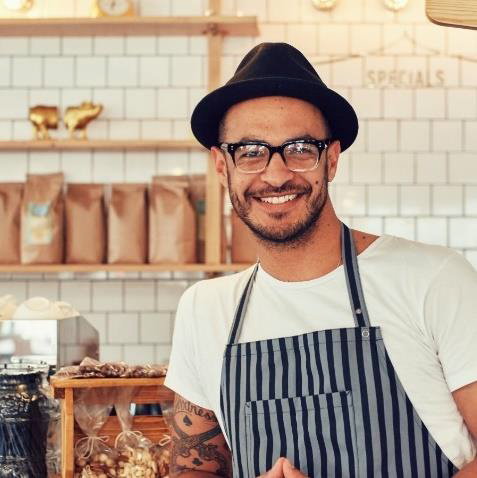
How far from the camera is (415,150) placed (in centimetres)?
441

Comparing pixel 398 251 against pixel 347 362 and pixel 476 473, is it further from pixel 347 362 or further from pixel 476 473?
pixel 476 473

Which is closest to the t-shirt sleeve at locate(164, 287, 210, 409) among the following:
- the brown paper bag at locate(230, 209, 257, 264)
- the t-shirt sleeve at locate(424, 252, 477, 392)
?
the t-shirt sleeve at locate(424, 252, 477, 392)

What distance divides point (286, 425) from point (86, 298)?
2.77 metres

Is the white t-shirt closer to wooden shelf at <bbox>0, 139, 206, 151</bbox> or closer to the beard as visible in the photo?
the beard

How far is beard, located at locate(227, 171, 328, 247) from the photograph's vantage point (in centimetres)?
176

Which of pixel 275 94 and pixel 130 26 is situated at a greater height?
pixel 130 26

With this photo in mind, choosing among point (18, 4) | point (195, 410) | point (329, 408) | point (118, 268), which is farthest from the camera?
point (18, 4)

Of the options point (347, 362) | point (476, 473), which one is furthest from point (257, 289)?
point (476, 473)

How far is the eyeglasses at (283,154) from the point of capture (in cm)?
174

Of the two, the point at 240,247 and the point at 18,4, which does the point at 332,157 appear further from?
the point at 18,4

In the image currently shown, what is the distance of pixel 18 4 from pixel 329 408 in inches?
129

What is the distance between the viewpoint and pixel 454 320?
5.41ft

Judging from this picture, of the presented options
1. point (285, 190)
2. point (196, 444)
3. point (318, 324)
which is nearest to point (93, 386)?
point (196, 444)

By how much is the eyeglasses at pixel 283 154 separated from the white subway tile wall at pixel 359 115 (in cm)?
265
